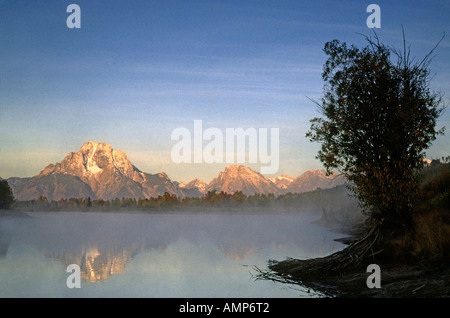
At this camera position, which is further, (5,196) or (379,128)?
(5,196)

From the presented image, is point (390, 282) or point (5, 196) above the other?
point (5, 196)

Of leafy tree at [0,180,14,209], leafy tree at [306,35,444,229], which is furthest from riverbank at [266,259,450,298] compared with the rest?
leafy tree at [0,180,14,209]

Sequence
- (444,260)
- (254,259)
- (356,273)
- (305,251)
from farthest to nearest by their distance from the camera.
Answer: (305,251), (254,259), (356,273), (444,260)

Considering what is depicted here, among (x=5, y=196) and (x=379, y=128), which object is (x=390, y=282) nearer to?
(x=379, y=128)

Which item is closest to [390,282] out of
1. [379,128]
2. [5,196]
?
[379,128]

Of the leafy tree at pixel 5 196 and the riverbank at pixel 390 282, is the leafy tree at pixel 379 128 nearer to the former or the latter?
Result: the riverbank at pixel 390 282

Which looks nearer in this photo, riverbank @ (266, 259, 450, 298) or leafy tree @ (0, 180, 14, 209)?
riverbank @ (266, 259, 450, 298)

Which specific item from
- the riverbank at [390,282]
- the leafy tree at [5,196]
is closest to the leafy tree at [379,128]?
the riverbank at [390,282]

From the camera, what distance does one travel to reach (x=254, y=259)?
36281 millimetres

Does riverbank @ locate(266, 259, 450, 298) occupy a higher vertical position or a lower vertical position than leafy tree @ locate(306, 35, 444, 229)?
lower

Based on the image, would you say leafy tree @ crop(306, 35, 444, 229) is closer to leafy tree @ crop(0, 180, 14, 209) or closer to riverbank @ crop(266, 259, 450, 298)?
riverbank @ crop(266, 259, 450, 298)
